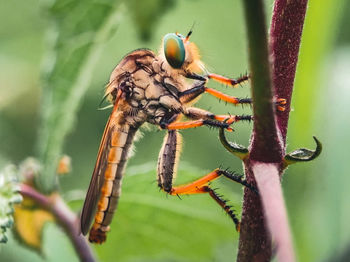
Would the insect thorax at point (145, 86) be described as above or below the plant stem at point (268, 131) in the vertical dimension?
above

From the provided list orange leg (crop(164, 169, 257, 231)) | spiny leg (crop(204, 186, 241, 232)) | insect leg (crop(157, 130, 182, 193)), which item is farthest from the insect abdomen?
spiny leg (crop(204, 186, 241, 232))

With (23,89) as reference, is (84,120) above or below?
below

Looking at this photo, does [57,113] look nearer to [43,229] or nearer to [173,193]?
[43,229]

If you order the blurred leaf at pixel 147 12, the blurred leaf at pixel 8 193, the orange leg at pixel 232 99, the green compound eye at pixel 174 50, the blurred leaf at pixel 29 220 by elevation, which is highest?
the green compound eye at pixel 174 50

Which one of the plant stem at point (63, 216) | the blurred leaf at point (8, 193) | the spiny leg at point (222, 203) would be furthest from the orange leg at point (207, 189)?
the blurred leaf at point (8, 193)

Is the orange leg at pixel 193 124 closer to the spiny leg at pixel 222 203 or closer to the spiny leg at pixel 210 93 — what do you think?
the spiny leg at pixel 210 93

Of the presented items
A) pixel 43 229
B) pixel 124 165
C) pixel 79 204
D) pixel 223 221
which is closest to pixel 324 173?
pixel 223 221
